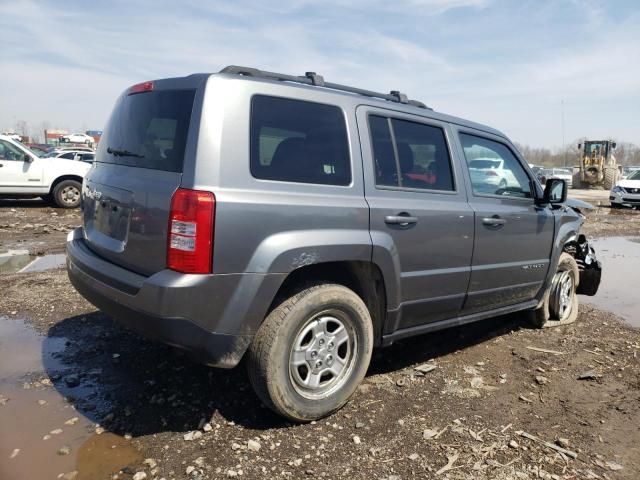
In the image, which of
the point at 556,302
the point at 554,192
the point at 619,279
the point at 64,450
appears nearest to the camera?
the point at 64,450

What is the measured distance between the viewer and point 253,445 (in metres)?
2.88

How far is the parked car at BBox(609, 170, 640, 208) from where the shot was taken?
768 inches

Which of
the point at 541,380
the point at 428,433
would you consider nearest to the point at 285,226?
the point at 428,433

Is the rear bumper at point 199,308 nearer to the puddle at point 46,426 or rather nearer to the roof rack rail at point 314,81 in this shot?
the puddle at point 46,426

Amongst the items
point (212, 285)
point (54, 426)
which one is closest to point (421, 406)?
point (212, 285)

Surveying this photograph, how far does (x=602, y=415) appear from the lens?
3395mm

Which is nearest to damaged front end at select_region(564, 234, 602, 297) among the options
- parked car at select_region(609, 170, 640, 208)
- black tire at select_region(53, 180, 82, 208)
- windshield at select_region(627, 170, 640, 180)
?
black tire at select_region(53, 180, 82, 208)

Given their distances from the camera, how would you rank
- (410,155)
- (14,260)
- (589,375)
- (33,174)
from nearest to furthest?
(410,155), (589,375), (14,260), (33,174)

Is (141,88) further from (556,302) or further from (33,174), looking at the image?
(33,174)

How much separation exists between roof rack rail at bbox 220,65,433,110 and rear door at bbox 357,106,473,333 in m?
0.24

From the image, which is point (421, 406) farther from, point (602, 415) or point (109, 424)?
point (109, 424)

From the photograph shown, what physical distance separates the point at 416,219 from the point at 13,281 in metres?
4.94

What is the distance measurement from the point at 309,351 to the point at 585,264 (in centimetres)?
400

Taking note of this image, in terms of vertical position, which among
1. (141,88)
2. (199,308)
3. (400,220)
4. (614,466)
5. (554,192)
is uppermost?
(141,88)
